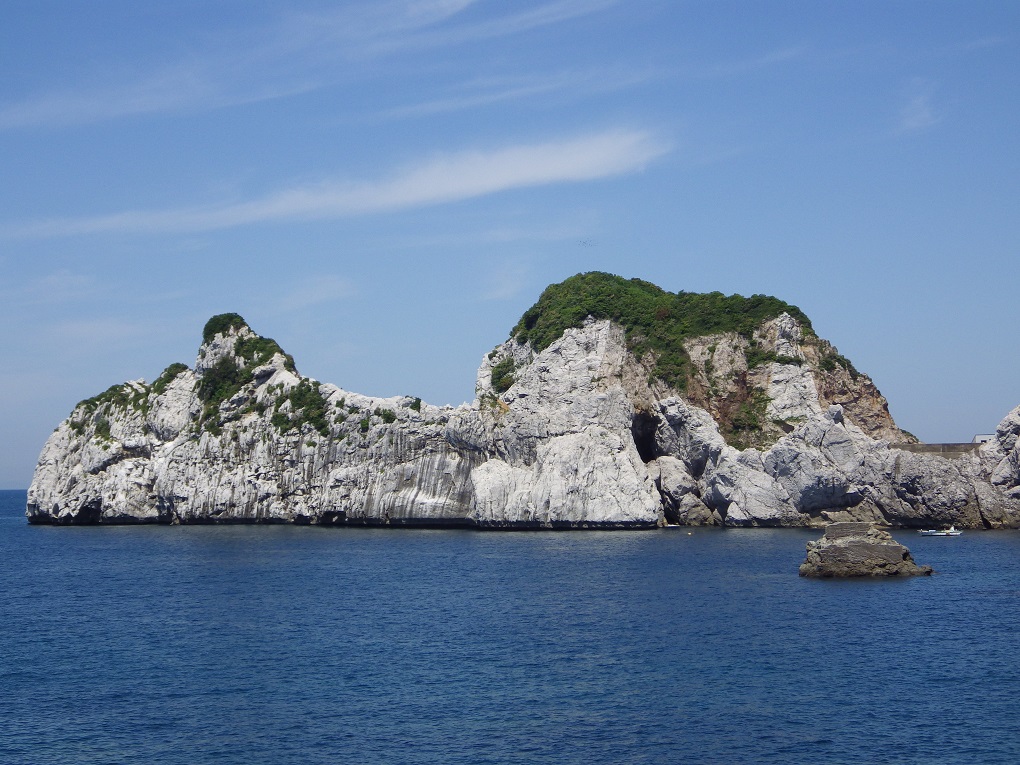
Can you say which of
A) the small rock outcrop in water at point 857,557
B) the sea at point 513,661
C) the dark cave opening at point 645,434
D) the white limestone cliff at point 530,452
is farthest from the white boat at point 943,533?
the dark cave opening at point 645,434

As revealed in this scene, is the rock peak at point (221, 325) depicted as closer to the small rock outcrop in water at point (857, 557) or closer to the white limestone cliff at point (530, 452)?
the white limestone cliff at point (530, 452)

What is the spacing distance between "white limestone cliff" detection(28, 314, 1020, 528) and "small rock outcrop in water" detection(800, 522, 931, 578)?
28171 millimetres

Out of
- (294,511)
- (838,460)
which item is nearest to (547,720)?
(838,460)

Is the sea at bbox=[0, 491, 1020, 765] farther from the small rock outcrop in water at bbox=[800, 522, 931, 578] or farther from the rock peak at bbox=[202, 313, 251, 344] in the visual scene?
the rock peak at bbox=[202, 313, 251, 344]

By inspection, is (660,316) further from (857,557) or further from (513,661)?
(513,661)

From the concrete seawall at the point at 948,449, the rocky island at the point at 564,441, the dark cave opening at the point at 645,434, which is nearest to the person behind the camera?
the rocky island at the point at 564,441

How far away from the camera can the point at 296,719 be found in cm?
4075

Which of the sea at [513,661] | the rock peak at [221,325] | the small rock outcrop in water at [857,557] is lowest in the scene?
the sea at [513,661]

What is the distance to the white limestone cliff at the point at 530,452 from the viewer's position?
102 meters

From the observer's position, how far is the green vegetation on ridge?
11962cm

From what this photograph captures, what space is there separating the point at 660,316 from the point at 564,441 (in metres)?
25.1

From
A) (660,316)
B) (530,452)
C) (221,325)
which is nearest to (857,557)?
(530,452)

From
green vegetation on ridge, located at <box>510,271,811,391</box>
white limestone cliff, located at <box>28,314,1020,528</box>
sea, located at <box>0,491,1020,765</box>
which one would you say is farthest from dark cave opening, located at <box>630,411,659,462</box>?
sea, located at <box>0,491,1020,765</box>

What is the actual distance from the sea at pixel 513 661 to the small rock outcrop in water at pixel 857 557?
4.93 feet
